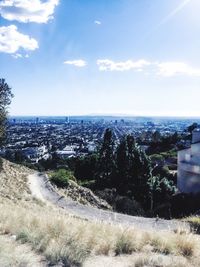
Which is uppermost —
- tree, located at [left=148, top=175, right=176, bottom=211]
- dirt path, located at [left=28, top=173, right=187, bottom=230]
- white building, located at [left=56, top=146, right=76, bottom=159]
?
dirt path, located at [left=28, top=173, right=187, bottom=230]

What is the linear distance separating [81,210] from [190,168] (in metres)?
18.9

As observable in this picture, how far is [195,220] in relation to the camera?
16.0 metres

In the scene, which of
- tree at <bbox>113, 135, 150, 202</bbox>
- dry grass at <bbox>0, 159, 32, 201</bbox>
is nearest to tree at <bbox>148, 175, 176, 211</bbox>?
tree at <bbox>113, 135, 150, 202</bbox>

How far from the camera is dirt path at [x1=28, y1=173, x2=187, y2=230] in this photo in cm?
1602

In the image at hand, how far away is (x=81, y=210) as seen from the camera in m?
21.7

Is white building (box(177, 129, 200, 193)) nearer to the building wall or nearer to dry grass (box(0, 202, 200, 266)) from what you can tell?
the building wall

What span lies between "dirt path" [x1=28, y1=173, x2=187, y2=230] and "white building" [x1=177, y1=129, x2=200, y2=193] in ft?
42.0

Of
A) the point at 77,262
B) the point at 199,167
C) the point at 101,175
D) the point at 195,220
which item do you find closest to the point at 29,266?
the point at 77,262

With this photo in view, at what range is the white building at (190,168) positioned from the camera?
37.3m

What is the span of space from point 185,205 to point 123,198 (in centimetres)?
439

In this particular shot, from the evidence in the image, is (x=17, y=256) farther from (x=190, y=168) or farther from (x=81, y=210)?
(x=190, y=168)

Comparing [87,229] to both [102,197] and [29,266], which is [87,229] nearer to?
[29,266]

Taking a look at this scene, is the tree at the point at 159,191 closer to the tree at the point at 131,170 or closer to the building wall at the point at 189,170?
the tree at the point at 131,170

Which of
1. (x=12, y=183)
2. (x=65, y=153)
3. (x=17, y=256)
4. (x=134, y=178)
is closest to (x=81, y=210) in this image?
(x=12, y=183)
